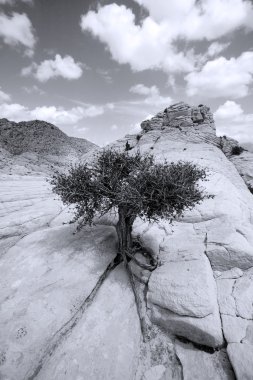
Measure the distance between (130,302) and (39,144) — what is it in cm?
8302

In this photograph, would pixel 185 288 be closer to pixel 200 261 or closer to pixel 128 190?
pixel 200 261

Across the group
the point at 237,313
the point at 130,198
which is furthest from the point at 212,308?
the point at 130,198

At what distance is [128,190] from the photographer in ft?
38.7

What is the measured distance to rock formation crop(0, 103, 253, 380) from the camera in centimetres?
931

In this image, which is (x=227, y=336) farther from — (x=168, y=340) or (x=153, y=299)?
(x=153, y=299)

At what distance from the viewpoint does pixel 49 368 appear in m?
9.08

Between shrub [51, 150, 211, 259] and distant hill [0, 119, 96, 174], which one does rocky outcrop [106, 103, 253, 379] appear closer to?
shrub [51, 150, 211, 259]

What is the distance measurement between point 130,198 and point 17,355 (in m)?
7.87

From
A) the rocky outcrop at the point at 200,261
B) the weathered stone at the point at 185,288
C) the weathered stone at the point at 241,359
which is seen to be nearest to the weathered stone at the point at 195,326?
the rocky outcrop at the point at 200,261

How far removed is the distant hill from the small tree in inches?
2241

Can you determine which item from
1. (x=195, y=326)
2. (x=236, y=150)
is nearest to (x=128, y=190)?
(x=195, y=326)

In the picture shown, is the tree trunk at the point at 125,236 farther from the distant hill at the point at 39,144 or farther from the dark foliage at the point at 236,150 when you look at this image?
the distant hill at the point at 39,144

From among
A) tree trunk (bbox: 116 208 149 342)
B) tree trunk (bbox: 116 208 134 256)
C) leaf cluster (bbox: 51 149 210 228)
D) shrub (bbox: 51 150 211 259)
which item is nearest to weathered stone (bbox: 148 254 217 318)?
tree trunk (bbox: 116 208 149 342)

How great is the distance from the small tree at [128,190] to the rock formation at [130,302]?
1.84 m
